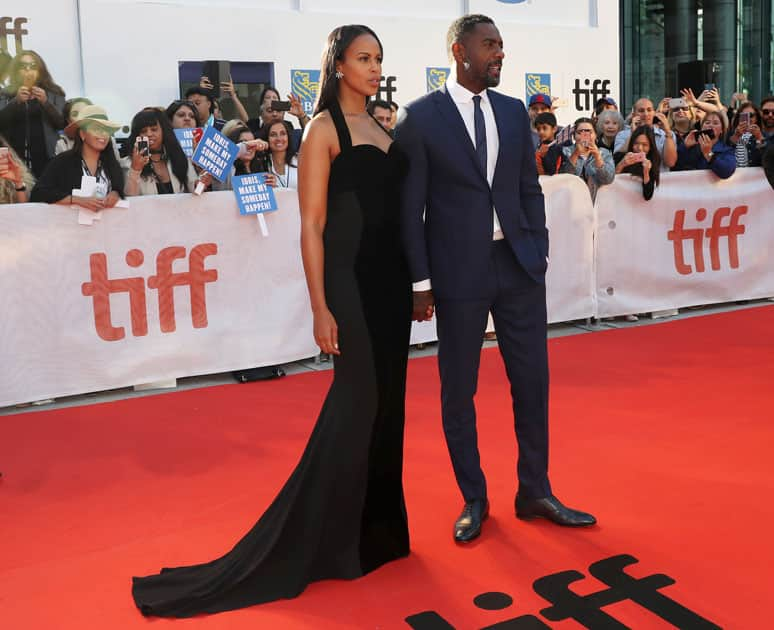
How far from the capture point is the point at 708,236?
7863 millimetres

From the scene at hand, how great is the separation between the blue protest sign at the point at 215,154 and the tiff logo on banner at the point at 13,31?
4.48 meters

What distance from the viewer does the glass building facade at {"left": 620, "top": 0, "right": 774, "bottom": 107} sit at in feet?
58.9

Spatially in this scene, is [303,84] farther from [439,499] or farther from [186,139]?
[439,499]

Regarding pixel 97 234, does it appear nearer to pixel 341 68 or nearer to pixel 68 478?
pixel 68 478

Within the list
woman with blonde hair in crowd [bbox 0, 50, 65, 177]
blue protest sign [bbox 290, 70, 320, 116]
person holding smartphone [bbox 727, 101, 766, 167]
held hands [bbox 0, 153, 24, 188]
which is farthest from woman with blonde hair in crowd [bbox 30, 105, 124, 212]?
blue protest sign [bbox 290, 70, 320, 116]

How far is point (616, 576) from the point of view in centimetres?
308

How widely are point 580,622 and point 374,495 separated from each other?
77cm

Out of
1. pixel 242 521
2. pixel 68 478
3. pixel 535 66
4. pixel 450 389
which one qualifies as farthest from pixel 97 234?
pixel 535 66

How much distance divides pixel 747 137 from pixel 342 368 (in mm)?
6357

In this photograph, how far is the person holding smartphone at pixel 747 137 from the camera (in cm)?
827

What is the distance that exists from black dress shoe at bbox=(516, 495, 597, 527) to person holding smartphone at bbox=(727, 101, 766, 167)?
18.3ft

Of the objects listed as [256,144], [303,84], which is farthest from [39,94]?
[303,84]

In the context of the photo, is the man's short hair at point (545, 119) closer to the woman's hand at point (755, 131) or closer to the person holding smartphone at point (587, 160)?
the person holding smartphone at point (587, 160)

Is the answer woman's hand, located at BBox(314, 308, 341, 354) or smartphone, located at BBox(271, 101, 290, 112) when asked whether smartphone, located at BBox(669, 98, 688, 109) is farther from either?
woman's hand, located at BBox(314, 308, 341, 354)
